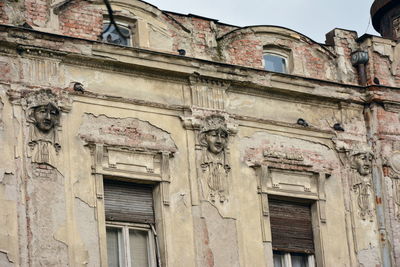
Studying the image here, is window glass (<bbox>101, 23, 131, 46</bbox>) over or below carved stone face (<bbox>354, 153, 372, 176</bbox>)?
over

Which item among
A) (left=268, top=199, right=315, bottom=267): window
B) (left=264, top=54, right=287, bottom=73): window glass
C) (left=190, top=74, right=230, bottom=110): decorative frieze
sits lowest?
(left=268, top=199, right=315, bottom=267): window

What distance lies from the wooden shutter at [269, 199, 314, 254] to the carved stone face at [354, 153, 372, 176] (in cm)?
113

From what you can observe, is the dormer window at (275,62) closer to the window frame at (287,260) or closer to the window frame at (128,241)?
the window frame at (287,260)

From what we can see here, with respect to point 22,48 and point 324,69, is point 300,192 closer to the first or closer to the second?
point 324,69

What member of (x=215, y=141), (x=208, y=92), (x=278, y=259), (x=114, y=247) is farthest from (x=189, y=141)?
(x=278, y=259)

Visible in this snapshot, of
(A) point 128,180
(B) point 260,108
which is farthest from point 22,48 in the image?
(B) point 260,108

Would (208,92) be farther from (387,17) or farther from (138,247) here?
(387,17)

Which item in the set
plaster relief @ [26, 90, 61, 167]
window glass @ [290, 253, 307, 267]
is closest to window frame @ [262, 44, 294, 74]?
window glass @ [290, 253, 307, 267]

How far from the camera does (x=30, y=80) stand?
19875 mm

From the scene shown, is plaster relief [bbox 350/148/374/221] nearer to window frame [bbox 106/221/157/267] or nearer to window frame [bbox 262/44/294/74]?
window frame [bbox 262/44/294/74]

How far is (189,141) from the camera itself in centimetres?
2089

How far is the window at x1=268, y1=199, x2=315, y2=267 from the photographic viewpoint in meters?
21.3

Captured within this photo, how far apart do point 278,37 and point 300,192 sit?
8.99 feet

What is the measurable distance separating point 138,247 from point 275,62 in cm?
440
